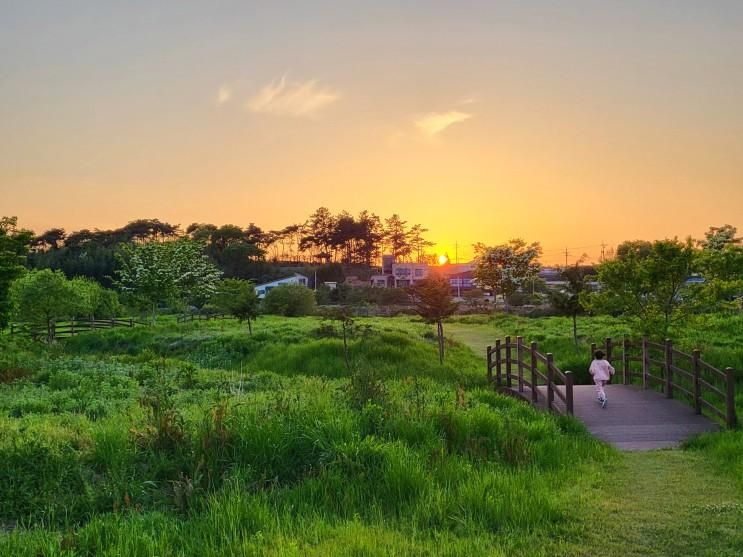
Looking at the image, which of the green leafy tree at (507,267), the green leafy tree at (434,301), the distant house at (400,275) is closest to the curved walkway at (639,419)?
the green leafy tree at (434,301)

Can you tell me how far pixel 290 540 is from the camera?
542 cm

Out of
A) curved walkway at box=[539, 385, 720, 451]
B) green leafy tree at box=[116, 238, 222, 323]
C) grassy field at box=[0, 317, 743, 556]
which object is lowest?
curved walkway at box=[539, 385, 720, 451]

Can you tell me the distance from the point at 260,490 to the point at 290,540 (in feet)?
4.33

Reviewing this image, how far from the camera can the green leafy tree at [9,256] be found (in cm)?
1778

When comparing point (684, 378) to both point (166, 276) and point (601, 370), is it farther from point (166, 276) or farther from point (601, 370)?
point (166, 276)

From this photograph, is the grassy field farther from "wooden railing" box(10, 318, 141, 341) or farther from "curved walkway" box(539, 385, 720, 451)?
"wooden railing" box(10, 318, 141, 341)

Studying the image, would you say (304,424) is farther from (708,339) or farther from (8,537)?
(708,339)

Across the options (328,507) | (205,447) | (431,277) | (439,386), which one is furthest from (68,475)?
(431,277)

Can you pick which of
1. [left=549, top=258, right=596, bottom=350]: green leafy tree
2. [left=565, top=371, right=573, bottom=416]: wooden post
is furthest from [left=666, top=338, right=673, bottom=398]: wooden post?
[left=549, top=258, right=596, bottom=350]: green leafy tree

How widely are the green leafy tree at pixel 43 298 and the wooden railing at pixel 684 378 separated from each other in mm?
26335

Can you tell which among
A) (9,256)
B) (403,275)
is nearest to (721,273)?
(9,256)

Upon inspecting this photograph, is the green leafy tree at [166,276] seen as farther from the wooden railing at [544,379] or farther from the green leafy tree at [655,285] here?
the green leafy tree at [655,285]

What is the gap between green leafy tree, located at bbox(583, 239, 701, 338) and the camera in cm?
1698

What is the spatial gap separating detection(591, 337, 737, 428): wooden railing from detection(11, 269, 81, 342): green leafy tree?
2634 cm
